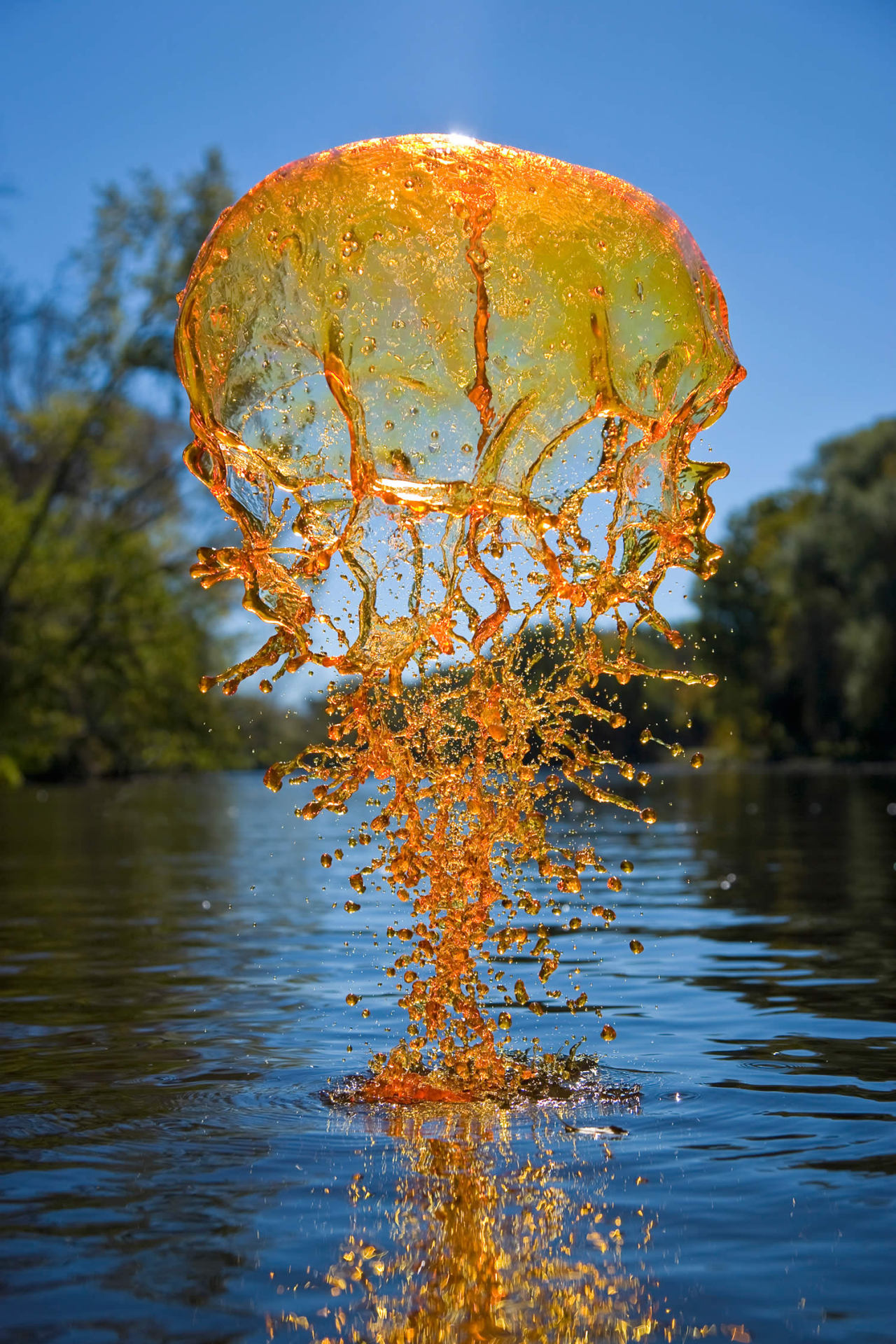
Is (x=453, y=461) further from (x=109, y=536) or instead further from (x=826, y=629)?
(x=826, y=629)

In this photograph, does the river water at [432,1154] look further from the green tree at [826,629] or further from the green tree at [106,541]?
the green tree at [826,629]

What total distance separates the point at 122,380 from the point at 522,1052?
92.2 ft

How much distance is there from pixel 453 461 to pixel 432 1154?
3028mm

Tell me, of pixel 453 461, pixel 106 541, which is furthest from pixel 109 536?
pixel 453 461

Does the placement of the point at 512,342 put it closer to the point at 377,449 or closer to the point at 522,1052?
the point at 377,449

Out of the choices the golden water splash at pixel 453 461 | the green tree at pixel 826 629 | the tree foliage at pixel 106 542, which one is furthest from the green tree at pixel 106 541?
the golden water splash at pixel 453 461

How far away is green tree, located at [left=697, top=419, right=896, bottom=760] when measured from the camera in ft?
172

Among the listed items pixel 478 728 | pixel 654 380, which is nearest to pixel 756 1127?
pixel 478 728

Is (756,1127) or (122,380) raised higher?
(122,380)

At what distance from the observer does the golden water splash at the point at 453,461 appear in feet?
22.9

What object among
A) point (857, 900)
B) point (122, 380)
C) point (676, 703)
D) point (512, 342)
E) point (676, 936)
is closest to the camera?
point (512, 342)

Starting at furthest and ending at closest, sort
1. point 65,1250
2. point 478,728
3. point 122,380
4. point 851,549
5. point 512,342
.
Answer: point 851,549
point 122,380
point 478,728
point 512,342
point 65,1250

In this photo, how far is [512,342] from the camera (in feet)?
22.9

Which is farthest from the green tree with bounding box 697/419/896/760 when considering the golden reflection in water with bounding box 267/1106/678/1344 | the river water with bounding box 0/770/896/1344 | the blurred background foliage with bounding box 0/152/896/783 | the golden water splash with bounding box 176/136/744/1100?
the golden reflection in water with bounding box 267/1106/678/1344
